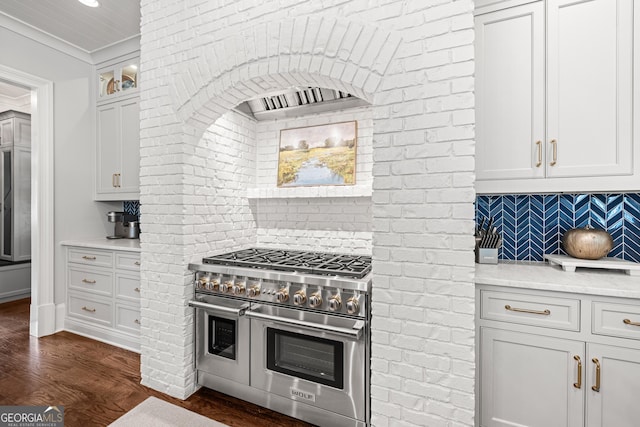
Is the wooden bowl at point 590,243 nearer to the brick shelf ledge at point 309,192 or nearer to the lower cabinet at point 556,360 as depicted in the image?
the lower cabinet at point 556,360

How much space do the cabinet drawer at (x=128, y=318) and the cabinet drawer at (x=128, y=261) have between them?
380 mm

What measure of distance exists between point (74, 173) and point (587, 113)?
4.62 m

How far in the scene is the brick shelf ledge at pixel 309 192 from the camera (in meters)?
2.43

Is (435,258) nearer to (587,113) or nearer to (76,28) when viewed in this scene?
(587,113)

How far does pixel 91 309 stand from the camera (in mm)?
3162

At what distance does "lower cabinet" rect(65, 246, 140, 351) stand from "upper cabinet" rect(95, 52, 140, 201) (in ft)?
2.42

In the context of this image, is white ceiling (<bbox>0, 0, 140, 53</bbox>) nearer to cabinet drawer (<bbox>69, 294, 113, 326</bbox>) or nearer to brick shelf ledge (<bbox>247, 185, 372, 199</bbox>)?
brick shelf ledge (<bbox>247, 185, 372, 199</bbox>)

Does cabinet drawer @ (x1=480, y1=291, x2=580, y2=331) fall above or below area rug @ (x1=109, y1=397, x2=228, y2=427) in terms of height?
above

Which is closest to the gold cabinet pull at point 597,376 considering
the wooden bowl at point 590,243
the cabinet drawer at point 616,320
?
the cabinet drawer at point 616,320

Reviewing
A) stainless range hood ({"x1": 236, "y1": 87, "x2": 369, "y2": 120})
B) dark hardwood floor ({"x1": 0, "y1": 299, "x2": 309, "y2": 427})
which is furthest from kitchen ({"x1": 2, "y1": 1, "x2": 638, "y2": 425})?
stainless range hood ({"x1": 236, "y1": 87, "x2": 369, "y2": 120})

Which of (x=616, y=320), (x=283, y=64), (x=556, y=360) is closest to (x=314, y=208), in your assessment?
(x=283, y=64)

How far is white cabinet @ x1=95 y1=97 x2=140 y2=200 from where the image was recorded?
3334 mm

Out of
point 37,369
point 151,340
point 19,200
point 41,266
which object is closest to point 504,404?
point 151,340

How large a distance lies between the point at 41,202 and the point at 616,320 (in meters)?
4.68
